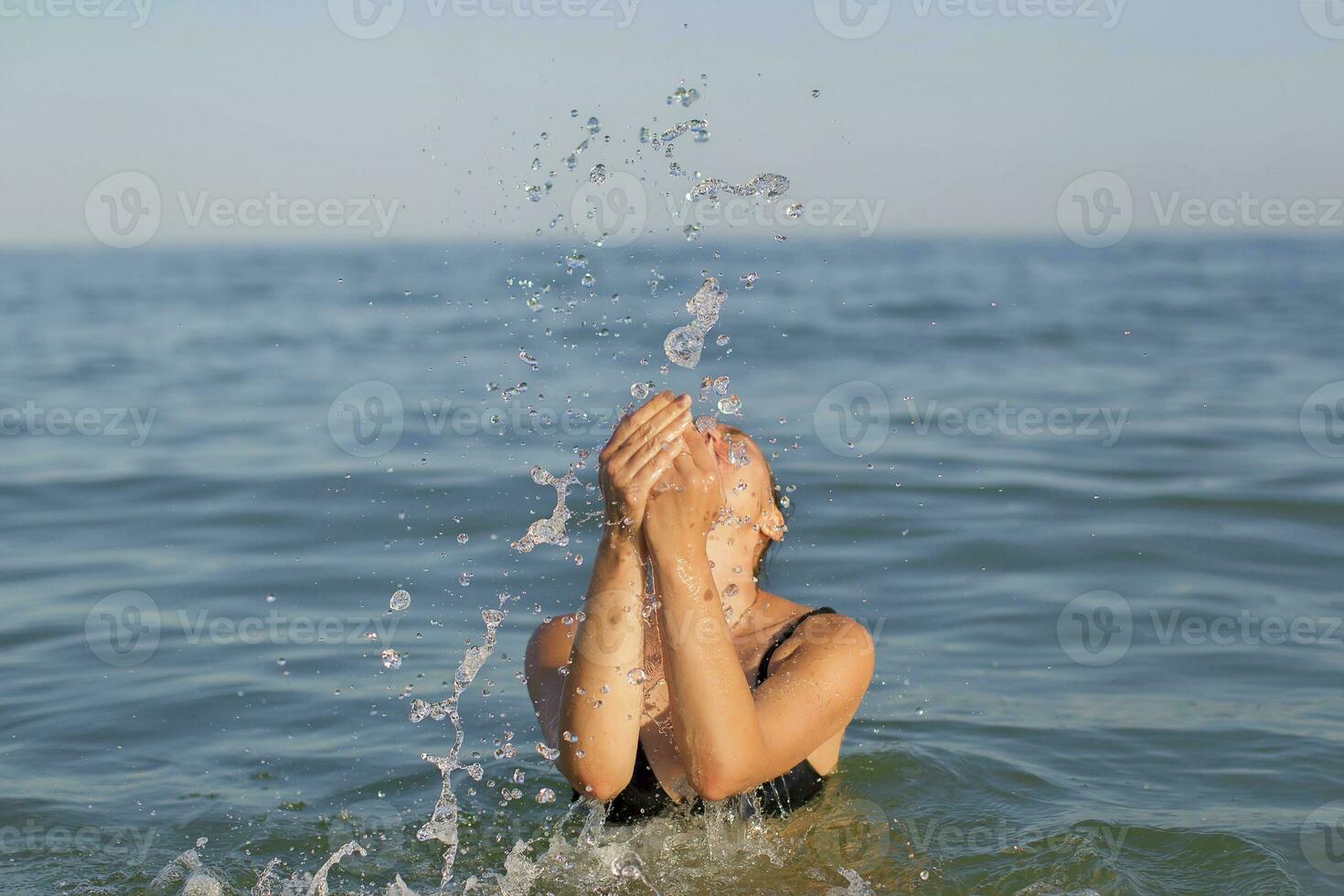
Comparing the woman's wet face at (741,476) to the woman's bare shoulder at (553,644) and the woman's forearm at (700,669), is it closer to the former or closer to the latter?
the woman's forearm at (700,669)

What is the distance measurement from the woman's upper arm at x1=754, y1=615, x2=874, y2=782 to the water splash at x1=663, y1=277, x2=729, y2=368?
2.90 feet

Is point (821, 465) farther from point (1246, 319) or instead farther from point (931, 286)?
point (931, 286)

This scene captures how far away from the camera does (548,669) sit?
4121 millimetres

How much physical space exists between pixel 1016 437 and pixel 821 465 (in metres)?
2.17

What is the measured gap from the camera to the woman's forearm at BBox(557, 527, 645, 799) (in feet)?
11.5

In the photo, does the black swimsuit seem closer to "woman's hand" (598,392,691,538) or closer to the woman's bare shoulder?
the woman's bare shoulder

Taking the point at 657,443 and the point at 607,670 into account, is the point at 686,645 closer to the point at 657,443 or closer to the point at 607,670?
the point at 607,670

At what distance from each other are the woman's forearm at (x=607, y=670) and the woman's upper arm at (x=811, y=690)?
37 cm

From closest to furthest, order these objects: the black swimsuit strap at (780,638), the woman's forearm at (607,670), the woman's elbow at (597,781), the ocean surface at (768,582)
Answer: the woman's forearm at (607,670) → the woman's elbow at (597,781) → the black swimsuit strap at (780,638) → the ocean surface at (768,582)

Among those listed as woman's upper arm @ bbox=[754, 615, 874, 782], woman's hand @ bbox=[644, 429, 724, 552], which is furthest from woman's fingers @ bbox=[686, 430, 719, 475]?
woman's upper arm @ bbox=[754, 615, 874, 782]

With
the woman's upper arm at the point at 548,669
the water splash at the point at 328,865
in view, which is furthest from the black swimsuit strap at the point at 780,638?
the water splash at the point at 328,865

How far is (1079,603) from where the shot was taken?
24.2ft

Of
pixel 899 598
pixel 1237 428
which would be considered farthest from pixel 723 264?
pixel 899 598

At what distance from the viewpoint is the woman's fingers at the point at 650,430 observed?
331cm
